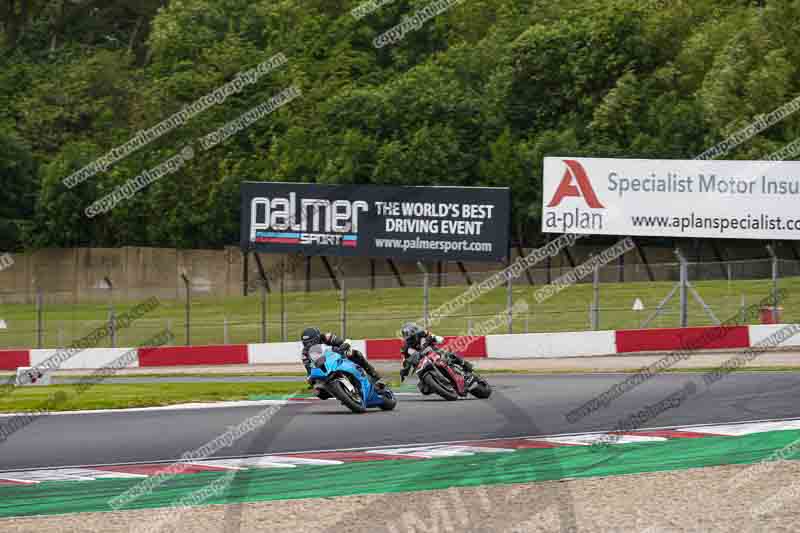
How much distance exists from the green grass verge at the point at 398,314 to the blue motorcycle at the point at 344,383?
1474 centimetres

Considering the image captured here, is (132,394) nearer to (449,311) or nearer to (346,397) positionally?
(346,397)

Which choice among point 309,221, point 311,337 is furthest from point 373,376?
point 309,221

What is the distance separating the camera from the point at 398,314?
3506 centimetres

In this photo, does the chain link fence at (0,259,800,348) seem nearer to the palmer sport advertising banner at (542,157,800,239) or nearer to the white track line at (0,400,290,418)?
the palmer sport advertising banner at (542,157,800,239)

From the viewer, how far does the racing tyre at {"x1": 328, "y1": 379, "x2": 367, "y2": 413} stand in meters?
17.8

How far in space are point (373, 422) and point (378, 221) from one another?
947 inches

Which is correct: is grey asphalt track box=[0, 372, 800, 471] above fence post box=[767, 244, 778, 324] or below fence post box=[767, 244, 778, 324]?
below

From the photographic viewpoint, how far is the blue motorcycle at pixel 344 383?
17.6 metres

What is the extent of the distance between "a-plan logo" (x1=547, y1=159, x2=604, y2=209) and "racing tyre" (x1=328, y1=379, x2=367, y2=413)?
2016 centimetres

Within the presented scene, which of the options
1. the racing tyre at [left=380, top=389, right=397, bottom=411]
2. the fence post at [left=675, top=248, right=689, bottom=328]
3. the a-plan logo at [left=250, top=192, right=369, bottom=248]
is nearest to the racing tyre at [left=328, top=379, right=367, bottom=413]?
the racing tyre at [left=380, top=389, right=397, bottom=411]

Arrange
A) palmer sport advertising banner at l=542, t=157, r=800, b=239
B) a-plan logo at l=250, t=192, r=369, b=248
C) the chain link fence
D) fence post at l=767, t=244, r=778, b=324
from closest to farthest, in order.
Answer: fence post at l=767, t=244, r=778, b=324
the chain link fence
palmer sport advertising banner at l=542, t=157, r=800, b=239
a-plan logo at l=250, t=192, r=369, b=248

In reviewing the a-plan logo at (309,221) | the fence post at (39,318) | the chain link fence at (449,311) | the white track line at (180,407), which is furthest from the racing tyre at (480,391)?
the a-plan logo at (309,221)

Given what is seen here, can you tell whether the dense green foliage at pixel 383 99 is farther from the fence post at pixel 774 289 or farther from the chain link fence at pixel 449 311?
the fence post at pixel 774 289

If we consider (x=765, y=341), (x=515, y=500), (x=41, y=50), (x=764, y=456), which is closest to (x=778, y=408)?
(x=764, y=456)
